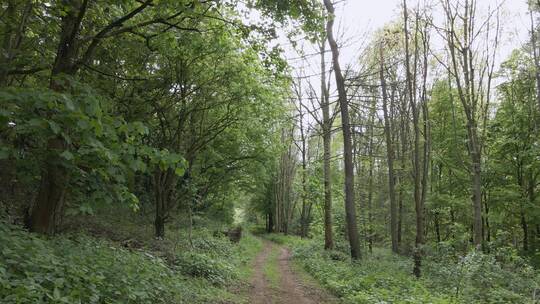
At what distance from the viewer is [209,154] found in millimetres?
16672

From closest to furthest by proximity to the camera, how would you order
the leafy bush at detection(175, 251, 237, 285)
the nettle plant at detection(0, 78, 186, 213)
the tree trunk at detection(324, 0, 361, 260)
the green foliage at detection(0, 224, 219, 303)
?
1. the nettle plant at detection(0, 78, 186, 213)
2. the green foliage at detection(0, 224, 219, 303)
3. the leafy bush at detection(175, 251, 237, 285)
4. the tree trunk at detection(324, 0, 361, 260)

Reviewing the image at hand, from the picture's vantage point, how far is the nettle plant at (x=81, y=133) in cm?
341

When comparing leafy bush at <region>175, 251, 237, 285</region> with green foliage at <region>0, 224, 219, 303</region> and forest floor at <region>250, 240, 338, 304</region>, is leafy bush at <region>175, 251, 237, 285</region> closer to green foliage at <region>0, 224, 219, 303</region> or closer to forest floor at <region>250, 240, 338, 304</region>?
forest floor at <region>250, 240, 338, 304</region>

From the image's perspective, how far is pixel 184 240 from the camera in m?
14.3

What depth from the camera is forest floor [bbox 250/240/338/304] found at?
8.67 meters

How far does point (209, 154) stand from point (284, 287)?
799 cm

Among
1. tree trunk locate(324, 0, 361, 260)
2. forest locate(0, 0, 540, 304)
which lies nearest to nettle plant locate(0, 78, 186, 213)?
forest locate(0, 0, 540, 304)

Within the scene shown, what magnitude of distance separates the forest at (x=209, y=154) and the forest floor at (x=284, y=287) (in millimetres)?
107

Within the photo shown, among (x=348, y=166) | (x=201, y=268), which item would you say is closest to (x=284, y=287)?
(x=201, y=268)

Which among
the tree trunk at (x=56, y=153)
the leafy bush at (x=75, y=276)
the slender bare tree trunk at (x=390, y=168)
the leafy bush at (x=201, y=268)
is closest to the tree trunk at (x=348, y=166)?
the slender bare tree trunk at (x=390, y=168)

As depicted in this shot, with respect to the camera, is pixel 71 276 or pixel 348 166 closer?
pixel 71 276

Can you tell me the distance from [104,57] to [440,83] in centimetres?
1968

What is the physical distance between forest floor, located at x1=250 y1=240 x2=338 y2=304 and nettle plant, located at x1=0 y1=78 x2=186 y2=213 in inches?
204

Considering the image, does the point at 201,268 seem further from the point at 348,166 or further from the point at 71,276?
the point at 348,166
